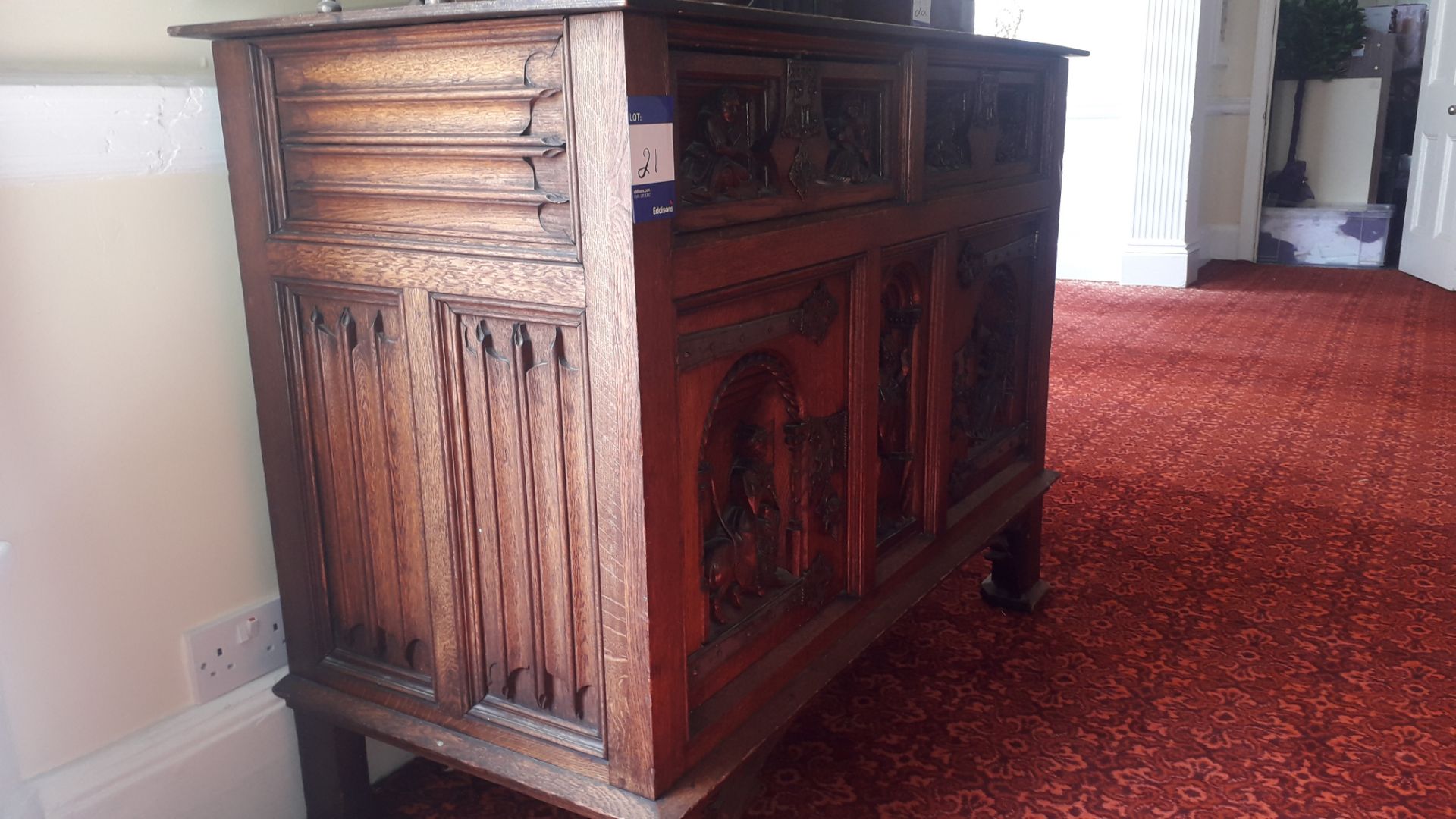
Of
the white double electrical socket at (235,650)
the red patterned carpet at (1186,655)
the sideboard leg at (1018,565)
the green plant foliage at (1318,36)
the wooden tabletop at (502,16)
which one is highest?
the green plant foliage at (1318,36)

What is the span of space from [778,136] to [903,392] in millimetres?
526

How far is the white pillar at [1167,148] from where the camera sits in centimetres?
562

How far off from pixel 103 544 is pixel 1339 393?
3712 millimetres

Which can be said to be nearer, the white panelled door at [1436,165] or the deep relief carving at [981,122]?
the deep relief carving at [981,122]

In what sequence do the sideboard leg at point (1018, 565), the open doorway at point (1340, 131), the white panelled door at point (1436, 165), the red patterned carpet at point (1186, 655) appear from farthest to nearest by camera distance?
the open doorway at point (1340, 131), the white panelled door at point (1436, 165), the sideboard leg at point (1018, 565), the red patterned carpet at point (1186, 655)

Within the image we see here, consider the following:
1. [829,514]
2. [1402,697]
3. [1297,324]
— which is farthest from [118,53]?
[1297,324]

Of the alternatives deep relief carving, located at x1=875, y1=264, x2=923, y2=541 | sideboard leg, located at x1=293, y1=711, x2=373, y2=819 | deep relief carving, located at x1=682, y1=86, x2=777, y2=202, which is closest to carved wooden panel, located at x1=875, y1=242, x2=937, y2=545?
deep relief carving, located at x1=875, y1=264, x2=923, y2=541

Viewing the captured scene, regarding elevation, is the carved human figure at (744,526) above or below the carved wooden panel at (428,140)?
below

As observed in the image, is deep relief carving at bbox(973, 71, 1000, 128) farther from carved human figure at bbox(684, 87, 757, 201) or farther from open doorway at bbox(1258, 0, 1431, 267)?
open doorway at bbox(1258, 0, 1431, 267)

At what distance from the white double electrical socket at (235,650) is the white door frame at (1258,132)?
22.0 feet

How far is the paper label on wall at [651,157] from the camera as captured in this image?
936mm

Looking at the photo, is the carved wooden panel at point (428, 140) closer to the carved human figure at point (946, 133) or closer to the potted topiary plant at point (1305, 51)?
the carved human figure at point (946, 133)

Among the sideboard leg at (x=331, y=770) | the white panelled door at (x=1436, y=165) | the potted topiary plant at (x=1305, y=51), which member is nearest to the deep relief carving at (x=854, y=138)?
the sideboard leg at (x=331, y=770)

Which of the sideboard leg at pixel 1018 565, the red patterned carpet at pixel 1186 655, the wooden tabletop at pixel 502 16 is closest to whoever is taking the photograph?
the wooden tabletop at pixel 502 16
